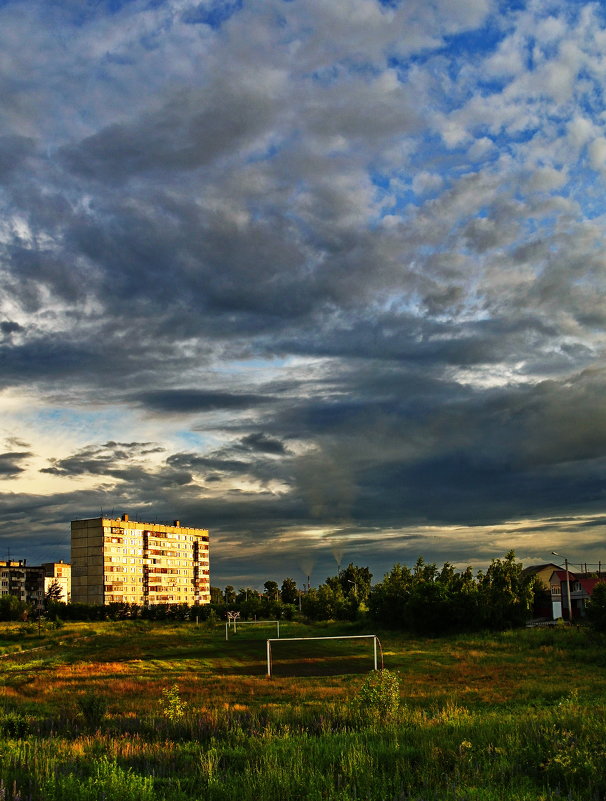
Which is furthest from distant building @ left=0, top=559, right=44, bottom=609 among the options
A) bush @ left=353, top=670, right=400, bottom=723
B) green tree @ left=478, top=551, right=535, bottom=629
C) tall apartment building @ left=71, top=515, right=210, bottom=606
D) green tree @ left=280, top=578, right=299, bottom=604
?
bush @ left=353, top=670, right=400, bottom=723

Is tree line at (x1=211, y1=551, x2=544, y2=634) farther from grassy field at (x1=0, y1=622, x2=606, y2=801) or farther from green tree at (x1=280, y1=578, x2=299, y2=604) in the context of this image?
green tree at (x1=280, y1=578, x2=299, y2=604)

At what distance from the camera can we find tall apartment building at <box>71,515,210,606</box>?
516 ft

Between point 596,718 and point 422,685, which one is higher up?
point 596,718

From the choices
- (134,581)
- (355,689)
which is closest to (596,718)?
(355,689)

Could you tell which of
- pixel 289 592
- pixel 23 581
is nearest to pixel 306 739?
pixel 289 592

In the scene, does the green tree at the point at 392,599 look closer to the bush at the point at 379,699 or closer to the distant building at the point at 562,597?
the distant building at the point at 562,597

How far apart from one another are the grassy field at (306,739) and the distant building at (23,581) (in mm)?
154989

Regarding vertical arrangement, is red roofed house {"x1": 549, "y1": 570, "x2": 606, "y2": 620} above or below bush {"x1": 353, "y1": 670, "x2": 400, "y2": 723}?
below

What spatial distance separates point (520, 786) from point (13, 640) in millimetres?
82388

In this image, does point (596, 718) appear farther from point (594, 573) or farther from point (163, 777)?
point (594, 573)

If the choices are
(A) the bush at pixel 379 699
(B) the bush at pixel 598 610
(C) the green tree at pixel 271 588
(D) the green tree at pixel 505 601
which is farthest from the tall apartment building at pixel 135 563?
(A) the bush at pixel 379 699

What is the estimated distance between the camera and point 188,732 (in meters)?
17.8

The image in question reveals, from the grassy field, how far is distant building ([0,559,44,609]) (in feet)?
508

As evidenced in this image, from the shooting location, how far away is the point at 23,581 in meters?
188
